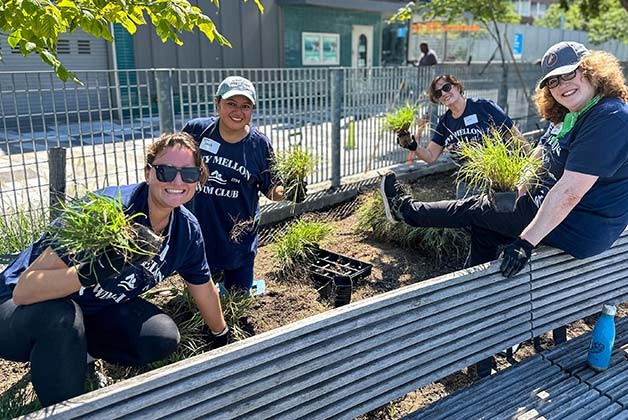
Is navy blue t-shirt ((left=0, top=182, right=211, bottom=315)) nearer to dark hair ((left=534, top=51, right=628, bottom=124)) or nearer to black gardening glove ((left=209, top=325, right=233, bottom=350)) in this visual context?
black gardening glove ((left=209, top=325, right=233, bottom=350))

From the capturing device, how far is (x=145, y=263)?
2.23m

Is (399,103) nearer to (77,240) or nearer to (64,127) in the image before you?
(64,127)

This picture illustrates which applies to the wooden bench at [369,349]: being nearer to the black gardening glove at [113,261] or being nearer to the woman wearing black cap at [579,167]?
the woman wearing black cap at [579,167]

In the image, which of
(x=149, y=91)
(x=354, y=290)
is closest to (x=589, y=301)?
(x=354, y=290)

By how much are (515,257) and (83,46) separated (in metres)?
11.0

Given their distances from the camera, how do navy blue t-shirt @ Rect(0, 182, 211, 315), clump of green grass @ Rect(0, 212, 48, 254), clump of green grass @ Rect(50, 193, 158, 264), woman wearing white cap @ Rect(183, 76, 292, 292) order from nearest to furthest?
clump of green grass @ Rect(50, 193, 158, 264) → navy blue t-shirt @ Rect(0, 182, 211, 315) → woman wearing white cap @ Rect(183, 76, 292, 292) → clump of green grass @ Rect(0, 212, 48, 254)

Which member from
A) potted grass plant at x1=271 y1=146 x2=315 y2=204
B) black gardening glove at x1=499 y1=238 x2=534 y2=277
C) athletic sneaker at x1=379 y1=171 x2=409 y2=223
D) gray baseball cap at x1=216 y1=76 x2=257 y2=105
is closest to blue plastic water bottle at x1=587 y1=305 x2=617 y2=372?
black gardening glove at x1=499 y1=238 x2=534 y2=277

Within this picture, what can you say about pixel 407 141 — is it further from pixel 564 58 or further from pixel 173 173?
pixel 173 173

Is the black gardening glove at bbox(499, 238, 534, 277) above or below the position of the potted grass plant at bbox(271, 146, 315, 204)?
below

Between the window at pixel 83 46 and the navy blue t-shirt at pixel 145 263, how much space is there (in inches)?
395

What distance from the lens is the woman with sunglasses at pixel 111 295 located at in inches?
76.3

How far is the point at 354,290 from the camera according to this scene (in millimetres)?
3869

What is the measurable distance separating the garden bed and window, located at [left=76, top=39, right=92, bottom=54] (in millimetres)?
8084

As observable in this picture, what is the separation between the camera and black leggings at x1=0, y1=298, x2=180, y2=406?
1.92 metres
